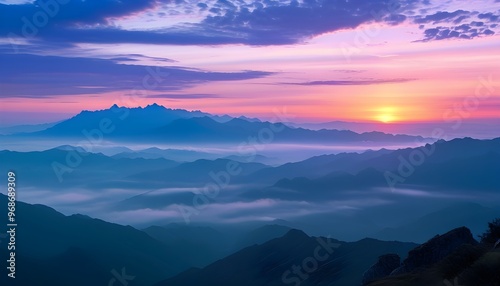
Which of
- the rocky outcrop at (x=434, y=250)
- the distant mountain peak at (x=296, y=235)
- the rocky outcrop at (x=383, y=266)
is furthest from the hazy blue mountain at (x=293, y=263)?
the rocky outcrop at (x=434, y=250)

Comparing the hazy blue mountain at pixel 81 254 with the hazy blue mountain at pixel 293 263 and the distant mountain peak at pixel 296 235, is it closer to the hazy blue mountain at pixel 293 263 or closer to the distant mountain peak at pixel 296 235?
the hazy blue mountain at pixel 293 263

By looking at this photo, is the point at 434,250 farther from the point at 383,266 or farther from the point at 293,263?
the point at 293,263

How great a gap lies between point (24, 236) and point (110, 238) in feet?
112

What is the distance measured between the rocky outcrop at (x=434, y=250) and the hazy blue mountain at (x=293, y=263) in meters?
58.7

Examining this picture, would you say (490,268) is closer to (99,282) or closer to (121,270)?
(99,282)

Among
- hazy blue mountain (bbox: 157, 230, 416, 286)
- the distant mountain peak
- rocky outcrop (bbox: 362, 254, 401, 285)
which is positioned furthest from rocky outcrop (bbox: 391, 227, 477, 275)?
the distant mountain peak

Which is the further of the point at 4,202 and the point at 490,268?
the point at 4,202

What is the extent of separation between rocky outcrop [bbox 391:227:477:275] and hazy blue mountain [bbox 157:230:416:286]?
Answer: 192 ft

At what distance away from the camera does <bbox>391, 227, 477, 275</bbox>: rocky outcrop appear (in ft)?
125

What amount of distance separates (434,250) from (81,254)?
147m

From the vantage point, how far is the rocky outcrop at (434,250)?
125ft

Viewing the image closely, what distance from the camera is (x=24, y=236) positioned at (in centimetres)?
17438

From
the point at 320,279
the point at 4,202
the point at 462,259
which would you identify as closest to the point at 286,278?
the point at 320,279

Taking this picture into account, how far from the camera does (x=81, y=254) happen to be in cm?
16225
